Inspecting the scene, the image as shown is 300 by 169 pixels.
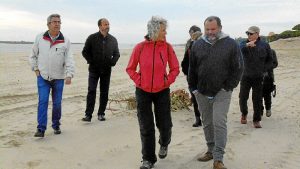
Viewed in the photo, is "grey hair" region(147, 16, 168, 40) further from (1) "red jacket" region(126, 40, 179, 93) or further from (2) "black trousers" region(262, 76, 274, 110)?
(2) "black trousers" region(262, 76, 274, 110)

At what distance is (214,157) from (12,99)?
6854 millimetres

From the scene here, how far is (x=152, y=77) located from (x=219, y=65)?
83cm

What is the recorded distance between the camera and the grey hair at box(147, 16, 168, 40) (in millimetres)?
5320

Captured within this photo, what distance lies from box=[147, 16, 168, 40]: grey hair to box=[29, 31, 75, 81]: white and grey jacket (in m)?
2.16

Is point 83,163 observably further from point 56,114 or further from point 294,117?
point 294,117

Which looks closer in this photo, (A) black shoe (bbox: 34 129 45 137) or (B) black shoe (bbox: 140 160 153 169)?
(B) black shoe (bbox: 140 160 153 169)

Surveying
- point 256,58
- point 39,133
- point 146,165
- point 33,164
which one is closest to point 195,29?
point 256,58

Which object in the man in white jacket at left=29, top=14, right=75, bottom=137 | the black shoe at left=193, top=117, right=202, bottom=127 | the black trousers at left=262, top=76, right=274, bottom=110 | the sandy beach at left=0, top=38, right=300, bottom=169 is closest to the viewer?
the sandy beach at left=0, top=38, right=300, bottom=169

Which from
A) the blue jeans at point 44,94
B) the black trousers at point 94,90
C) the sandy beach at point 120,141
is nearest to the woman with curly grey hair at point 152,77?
the sandy beach at point 120,141

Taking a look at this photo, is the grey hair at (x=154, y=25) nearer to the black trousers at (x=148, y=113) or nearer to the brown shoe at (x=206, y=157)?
the black trousers at (x=148, y=113)

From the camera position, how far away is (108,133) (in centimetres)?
750

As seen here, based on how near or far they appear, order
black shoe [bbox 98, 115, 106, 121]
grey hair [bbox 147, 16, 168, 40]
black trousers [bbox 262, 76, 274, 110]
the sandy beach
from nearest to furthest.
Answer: grey hair [bbox 147, 16, 168, 40] → the sandy beach → black shoe [bbox 98, 115, 106, 121] → black trousers [bbox 262, 76, 274, 110]

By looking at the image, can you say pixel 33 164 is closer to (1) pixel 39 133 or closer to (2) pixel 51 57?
(1) pixel 39 133

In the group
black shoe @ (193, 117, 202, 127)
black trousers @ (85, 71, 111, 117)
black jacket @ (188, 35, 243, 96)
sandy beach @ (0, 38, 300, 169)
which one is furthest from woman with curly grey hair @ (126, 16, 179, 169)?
black trousers @ (85, 71, 111, 117)
